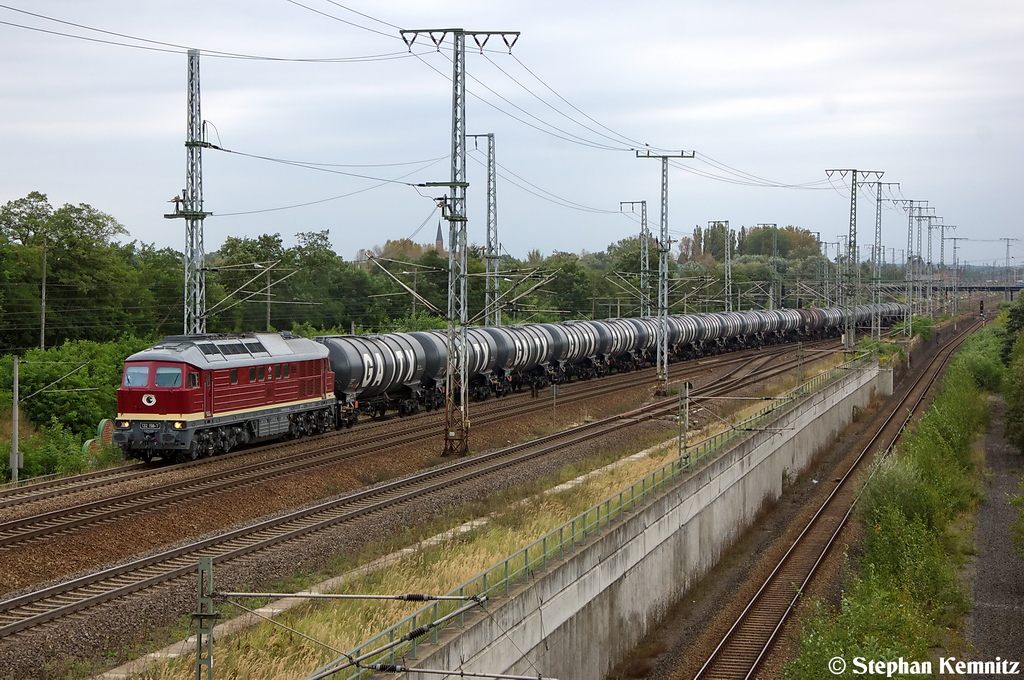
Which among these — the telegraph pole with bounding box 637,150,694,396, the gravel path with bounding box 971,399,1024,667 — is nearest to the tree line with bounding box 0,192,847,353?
the telegraph pole with bounding box 637,150,694,396

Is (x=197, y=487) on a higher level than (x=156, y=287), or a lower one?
lower

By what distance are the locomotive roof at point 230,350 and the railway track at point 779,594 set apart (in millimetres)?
16236

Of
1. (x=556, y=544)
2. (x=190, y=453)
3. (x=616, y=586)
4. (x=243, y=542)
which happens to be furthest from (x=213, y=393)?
(x=616, y=586)

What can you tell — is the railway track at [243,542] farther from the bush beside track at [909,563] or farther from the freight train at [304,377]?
the bush beside track at [909,563]

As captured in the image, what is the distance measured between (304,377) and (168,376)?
20.5 ft

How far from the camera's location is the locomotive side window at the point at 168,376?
28.1m

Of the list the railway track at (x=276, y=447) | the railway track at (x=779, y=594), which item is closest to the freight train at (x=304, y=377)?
the railway track at (x=276, y=447)

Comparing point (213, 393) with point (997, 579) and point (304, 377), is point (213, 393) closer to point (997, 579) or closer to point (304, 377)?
point (304, 377)

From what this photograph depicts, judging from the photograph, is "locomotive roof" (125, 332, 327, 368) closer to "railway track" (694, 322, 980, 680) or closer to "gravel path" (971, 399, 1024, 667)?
"railway track" (694, 322, 980, 680)

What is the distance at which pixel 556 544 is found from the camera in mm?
19344

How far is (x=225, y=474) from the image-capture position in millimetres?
26594

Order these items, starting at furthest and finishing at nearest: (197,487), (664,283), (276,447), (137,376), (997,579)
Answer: (664,283)
(276,447)
(137,376)
(997,579)
(197,487)

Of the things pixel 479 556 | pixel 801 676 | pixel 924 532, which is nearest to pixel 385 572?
pixel 479 556

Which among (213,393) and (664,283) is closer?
(213,393)
